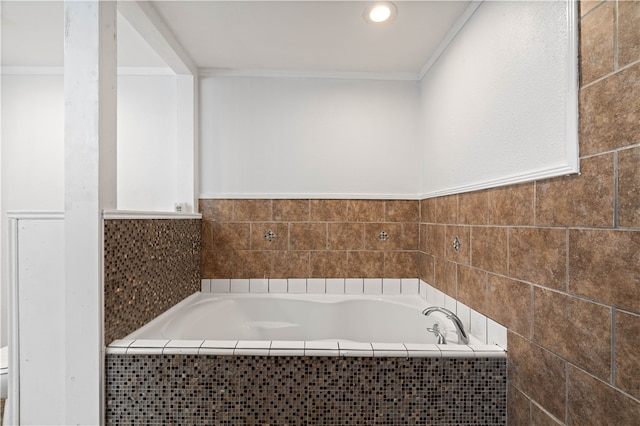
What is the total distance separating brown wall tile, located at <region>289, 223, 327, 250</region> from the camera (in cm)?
259

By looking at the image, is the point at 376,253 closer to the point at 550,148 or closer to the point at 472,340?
the point at 472,340

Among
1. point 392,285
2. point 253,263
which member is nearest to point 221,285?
point 253,263

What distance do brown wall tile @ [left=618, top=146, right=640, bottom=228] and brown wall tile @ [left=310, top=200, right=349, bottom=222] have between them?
181 cm

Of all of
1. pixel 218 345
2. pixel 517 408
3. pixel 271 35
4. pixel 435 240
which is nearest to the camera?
pixel 517 408

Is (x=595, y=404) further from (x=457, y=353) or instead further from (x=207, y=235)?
(x=207, y=235)

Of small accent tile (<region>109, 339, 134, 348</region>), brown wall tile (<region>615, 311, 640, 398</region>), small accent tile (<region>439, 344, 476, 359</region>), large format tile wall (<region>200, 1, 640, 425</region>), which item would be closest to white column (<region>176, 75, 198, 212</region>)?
small accent tile (<region>109, 339, 134, 348</region>)

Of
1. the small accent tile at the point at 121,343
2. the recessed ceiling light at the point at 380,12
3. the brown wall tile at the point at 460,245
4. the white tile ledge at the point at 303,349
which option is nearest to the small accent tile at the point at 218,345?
the white tile ledge at the point at 303,349

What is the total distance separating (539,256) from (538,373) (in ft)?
1.37

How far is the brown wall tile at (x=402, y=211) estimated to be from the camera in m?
2.64

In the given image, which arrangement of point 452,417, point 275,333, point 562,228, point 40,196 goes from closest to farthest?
point 562,228 → point 452,417 → point 275,333 → point 40,196

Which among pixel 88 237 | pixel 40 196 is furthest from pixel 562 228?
pixel 40 196

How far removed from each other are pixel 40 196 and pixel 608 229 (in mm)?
3393

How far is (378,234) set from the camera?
103 inches

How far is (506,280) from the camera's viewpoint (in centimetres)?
142
